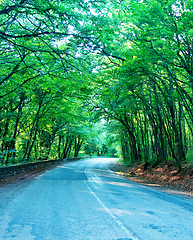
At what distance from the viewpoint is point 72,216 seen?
15.5 ft

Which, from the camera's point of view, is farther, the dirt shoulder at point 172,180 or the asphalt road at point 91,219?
the dirt shoulder at point 172,180

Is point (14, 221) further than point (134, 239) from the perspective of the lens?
Yes

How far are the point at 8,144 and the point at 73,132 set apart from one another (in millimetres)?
15316

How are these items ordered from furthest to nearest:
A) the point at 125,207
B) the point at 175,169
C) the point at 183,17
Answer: the point at 175,169
the point at 183,17
the point at 125,207

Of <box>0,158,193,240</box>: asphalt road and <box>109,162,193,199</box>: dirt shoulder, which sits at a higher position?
<box>0,158,193,240</box>: asphalt road

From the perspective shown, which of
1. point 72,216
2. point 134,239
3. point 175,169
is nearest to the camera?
point 134,239

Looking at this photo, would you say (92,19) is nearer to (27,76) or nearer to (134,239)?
(134,239)

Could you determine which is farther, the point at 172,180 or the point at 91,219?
the point at 172,180

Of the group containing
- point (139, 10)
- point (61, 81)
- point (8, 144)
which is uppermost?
point (139, 10)

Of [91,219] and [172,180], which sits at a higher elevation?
[91,219]

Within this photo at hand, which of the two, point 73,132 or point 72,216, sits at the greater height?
point 73,132

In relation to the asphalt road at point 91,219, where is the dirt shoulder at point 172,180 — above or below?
below

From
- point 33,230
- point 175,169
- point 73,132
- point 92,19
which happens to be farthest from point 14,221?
point 73,132

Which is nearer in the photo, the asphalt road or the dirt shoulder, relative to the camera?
the asphalt road
